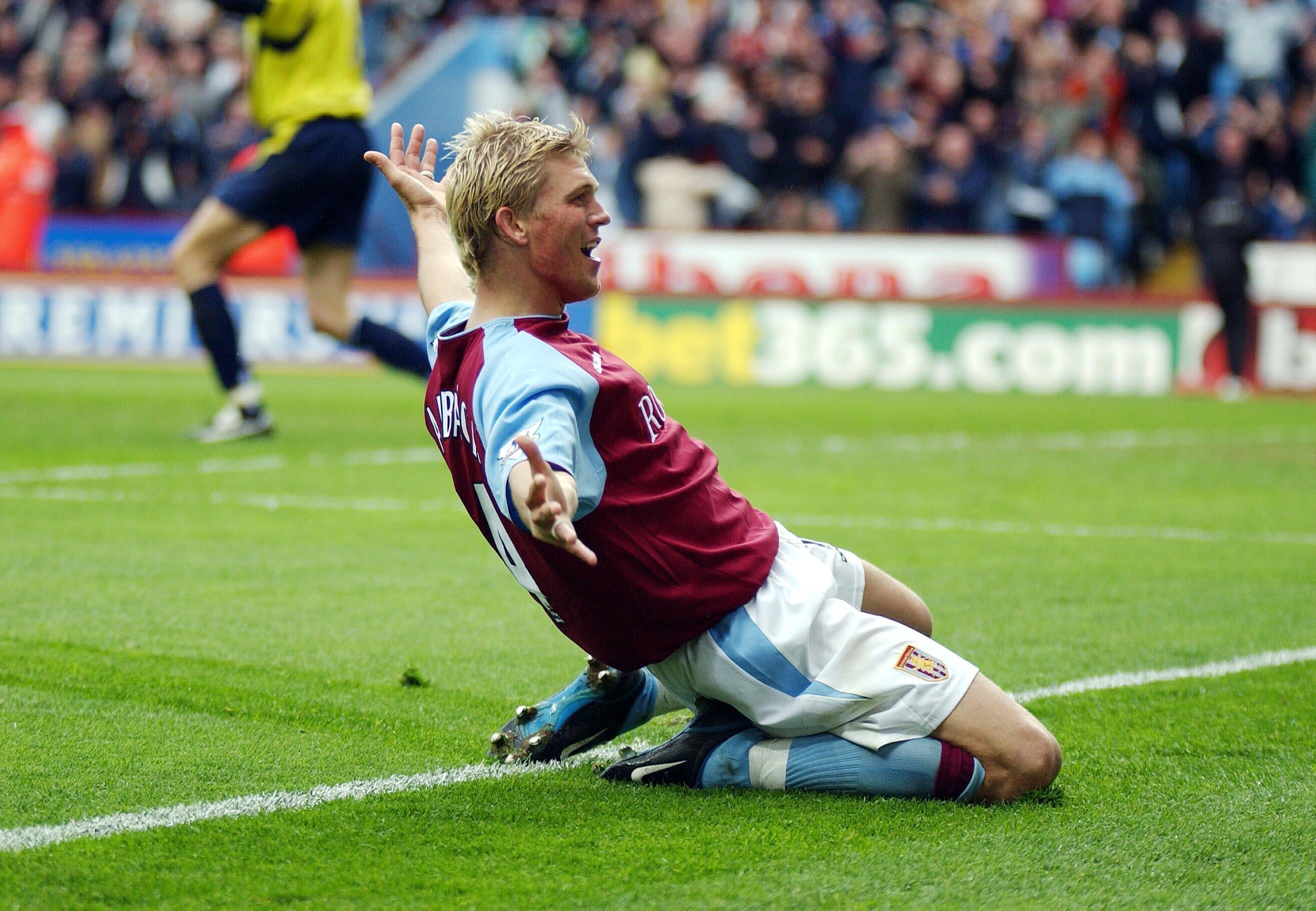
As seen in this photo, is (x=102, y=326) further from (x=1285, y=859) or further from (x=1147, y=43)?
(x=1285, y=859)

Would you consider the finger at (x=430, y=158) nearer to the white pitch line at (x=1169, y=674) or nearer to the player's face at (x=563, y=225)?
the player's face at (x=563, y=225)

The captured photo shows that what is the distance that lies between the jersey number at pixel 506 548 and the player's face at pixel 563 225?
41 centimetres

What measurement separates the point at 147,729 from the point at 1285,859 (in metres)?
2.17

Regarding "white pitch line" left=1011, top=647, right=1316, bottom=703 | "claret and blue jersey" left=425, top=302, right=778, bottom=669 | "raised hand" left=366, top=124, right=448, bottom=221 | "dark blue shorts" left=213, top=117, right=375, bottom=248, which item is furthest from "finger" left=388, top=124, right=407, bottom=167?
"dark blue shorts" left=213, top=117, right=375, bottom=248

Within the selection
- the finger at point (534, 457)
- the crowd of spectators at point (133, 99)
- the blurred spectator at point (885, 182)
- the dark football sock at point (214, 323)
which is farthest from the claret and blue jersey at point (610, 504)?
the crowd of spectators at point (133, 99)

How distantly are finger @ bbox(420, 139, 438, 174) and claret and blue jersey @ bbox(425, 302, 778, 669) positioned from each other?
777 millimetres

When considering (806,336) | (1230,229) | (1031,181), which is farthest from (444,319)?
(1031,181)

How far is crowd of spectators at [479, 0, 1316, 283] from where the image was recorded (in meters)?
19.1

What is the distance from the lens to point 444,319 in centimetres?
355

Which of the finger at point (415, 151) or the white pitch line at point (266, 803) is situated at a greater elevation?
the finger at point (415, 151)

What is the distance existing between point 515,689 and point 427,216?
1.12 meters

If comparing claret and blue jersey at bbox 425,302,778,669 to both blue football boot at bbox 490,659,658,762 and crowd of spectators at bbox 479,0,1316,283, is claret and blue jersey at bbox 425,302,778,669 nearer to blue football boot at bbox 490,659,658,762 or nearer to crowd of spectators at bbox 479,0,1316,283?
blue football boot at bbox 490,659,658,762

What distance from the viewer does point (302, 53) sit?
9406 millimetres

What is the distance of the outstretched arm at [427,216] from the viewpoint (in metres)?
3.77
